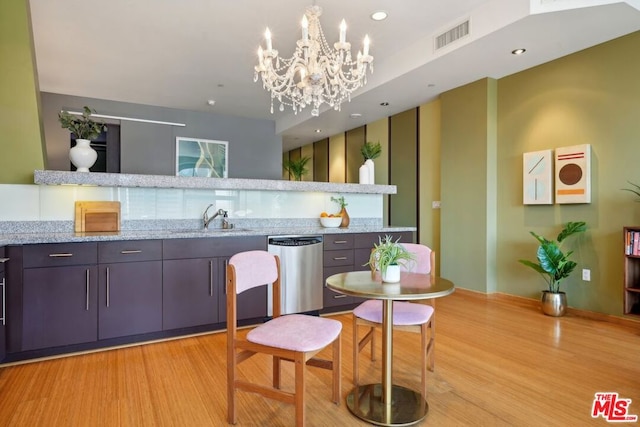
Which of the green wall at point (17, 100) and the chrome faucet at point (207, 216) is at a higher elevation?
the green wall at point (17, 100)

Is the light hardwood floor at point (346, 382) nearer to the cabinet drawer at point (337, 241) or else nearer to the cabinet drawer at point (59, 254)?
the cabinet drawer at point (59, 254)

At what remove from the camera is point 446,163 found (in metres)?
5.26

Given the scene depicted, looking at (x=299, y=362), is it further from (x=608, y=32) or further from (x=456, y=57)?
(x=608, y=32)

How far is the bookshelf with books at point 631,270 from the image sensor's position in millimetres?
3328

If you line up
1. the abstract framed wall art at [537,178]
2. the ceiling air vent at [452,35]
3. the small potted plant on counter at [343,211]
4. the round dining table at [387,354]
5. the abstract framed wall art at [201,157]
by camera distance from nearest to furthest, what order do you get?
the round dining table at [387,354] < the ceiling air vent at [452,35] < the abstract framed wall art at [537,178] < the small potted plant on counter at [343,211] < the abstract framed wall art at [201,157]

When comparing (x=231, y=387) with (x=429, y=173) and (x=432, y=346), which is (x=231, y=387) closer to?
(x=432, y=346)

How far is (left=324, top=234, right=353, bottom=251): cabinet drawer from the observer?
12.6ft

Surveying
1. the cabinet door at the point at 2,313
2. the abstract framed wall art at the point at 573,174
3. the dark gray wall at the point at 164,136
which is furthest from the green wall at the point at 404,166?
the cabinet door at the point at 2,313

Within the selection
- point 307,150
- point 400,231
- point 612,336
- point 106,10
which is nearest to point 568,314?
point 612,336

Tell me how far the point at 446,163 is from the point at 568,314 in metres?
2.36

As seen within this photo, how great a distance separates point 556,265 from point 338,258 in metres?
2.21

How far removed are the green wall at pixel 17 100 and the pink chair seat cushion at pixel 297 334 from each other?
263 centimetres

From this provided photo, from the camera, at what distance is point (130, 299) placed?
9.61ft

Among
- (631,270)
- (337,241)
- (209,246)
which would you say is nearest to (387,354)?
(209,246)
